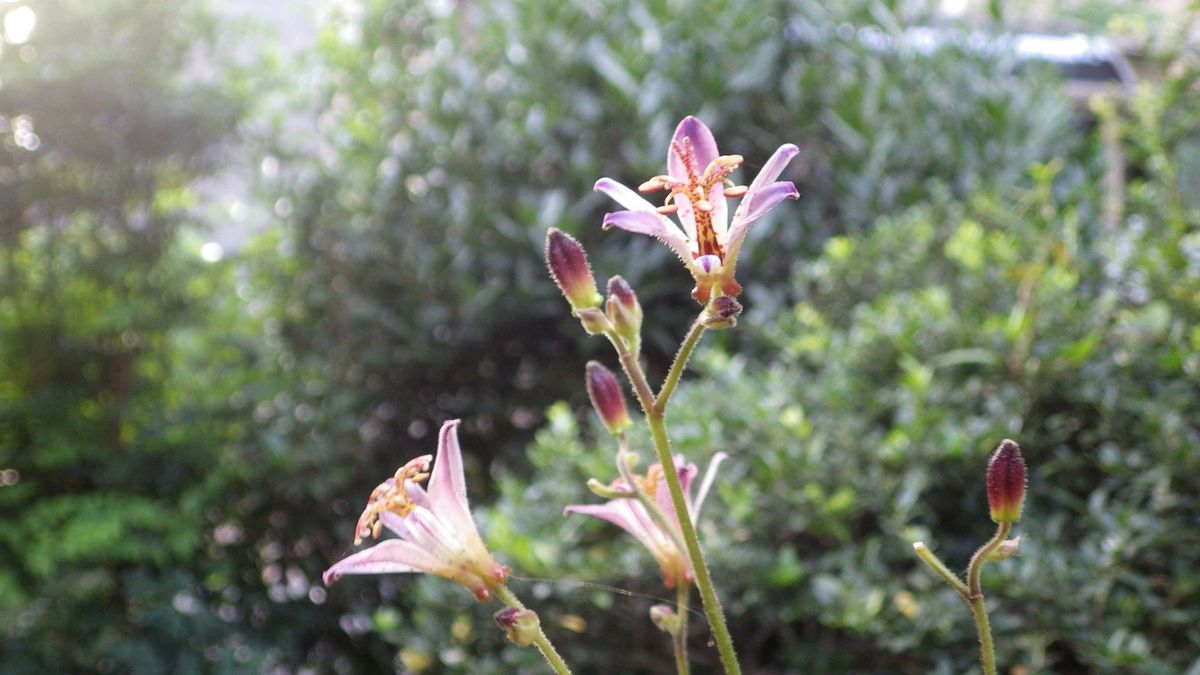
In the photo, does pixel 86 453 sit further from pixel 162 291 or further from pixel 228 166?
pixel 228 166

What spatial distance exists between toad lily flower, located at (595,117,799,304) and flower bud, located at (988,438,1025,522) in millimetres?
180

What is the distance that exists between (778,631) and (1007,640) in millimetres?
387

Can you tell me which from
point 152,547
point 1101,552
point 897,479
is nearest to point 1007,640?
point 1101,552

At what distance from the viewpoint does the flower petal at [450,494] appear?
633 mm

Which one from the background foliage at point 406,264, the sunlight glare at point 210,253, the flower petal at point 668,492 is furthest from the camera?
the sunlight glare at point 210,253

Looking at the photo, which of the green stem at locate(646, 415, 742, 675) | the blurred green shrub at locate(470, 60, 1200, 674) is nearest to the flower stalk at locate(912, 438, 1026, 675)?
the green stem at locate(646, 415, 742, 675)

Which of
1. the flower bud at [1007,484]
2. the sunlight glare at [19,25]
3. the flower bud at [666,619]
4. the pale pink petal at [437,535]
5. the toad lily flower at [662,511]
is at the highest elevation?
the flower bud at [1007,484]

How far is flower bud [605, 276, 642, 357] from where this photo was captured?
25.5 inches

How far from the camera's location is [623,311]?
647 millimetres

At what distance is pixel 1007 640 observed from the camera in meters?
1.48

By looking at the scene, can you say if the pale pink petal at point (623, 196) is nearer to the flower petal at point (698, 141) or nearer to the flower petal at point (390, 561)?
the flower petal at point (698, 141)

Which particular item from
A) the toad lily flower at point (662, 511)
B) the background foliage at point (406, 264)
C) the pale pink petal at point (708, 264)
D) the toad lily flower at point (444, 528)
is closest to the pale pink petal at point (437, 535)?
the toad lily flower at point (444, 528)

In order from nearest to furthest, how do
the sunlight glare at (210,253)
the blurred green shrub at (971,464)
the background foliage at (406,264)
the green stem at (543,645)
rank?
1. the green stem at (543,645)
2. the blurred green shrub at (971,464)
3. the background foliage at (406,264)
4. the sunlight glare at (210,253)

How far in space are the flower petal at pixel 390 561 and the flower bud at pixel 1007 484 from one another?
0.32 m
